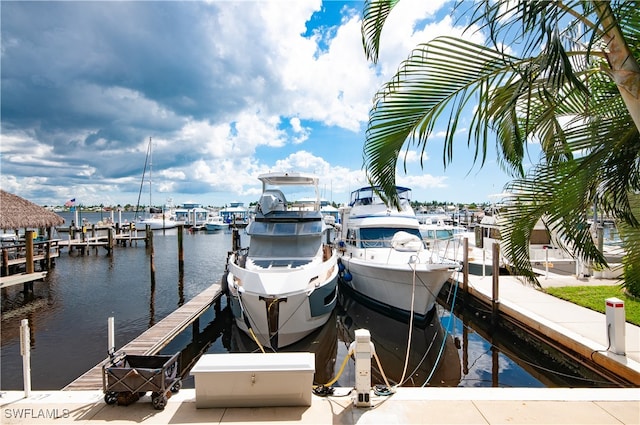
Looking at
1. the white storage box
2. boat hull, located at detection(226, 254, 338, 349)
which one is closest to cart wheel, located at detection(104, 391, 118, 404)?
the white storage box

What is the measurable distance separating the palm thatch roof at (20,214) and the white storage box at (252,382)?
20063 mm

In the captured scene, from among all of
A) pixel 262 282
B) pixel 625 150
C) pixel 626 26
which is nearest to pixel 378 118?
pixel 626 26

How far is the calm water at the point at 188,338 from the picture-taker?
28.9ft

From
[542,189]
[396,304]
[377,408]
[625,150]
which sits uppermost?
[625,150]

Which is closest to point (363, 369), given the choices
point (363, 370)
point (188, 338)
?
point (363, 370)

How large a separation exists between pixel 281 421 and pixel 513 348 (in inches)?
340

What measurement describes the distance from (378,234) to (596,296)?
25.8 ft

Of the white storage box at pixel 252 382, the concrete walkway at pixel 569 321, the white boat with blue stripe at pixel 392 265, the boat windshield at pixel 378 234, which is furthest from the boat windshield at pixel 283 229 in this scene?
the white storage box at pixel 252 382

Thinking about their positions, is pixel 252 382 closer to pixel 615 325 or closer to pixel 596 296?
pixel 615 325

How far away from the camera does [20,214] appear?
19.5m

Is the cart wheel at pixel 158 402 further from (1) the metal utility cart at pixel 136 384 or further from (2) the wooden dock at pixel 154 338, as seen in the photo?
(2) the wooden dock at pixel 154 338

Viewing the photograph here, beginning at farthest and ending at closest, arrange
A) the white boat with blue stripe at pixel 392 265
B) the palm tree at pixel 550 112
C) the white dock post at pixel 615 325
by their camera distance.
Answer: the white boat with blue stripe at pixel 392 265
the white dock post at pixel 615 325
the palm tree at pixel 550 112

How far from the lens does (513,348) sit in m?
9.93

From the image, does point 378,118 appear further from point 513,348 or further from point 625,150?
point 513,348
